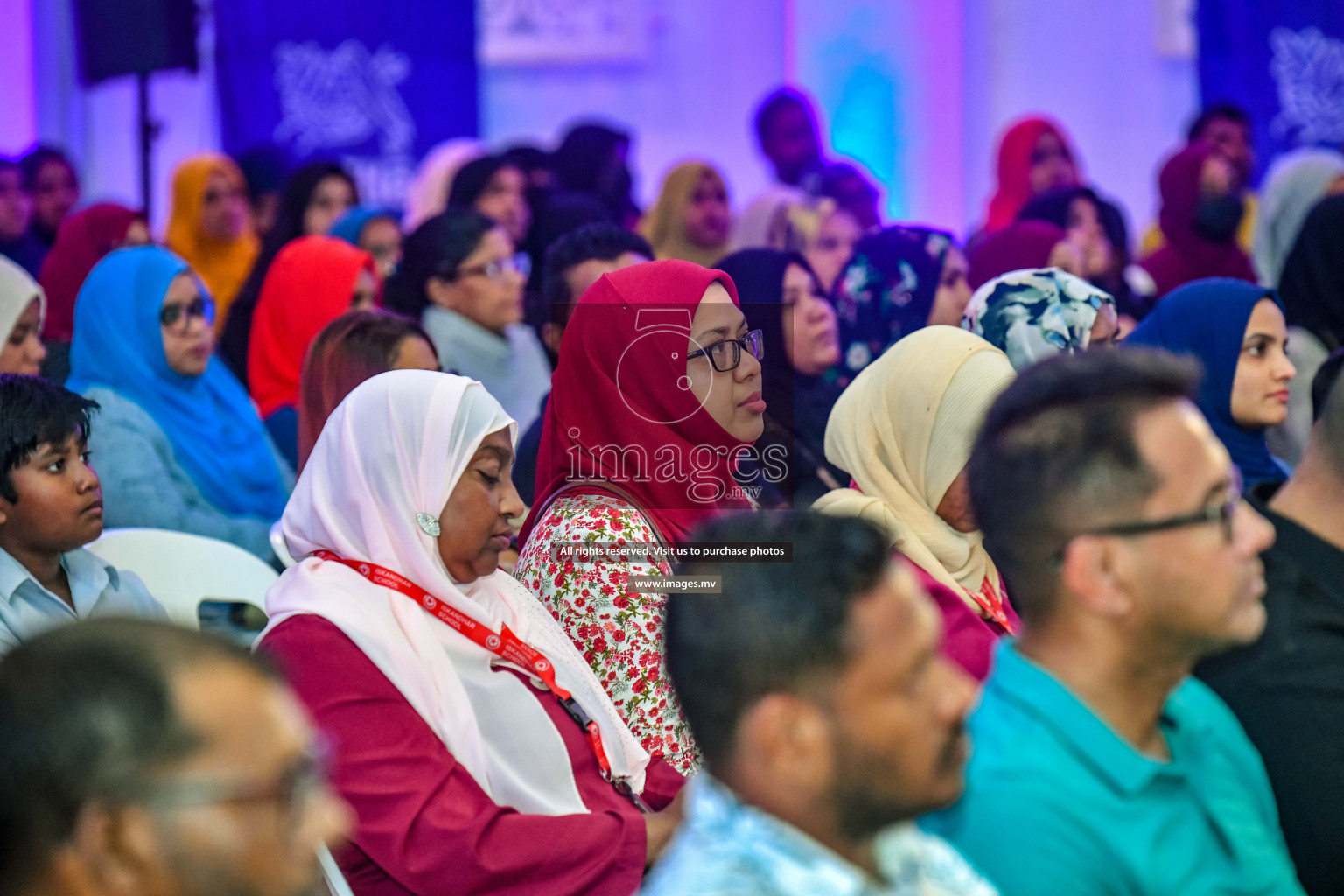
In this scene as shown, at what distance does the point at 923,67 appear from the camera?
767 cm

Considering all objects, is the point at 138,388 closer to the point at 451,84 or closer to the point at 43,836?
the point at 43,836

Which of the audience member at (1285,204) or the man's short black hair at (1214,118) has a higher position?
the man's short black hair at (1214,118)

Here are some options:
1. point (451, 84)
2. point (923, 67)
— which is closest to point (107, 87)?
point (451, 84)

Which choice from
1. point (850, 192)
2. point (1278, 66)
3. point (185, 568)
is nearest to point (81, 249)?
point (185, 568)

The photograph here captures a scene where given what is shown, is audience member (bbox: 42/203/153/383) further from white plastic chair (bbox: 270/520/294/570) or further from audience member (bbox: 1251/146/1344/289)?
audience member (bbox: 1251/146/1344/289)

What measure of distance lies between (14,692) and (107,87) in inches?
306

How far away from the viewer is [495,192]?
5406 millimetres

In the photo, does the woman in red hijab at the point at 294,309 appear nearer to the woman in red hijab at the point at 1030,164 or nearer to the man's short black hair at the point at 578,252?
the man's short black hair at the point at 578,252

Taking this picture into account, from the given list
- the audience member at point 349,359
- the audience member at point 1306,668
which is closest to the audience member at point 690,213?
the audience member at point 349,359

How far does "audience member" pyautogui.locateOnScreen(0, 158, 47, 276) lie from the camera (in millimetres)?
5801

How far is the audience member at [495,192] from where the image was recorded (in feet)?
17.7

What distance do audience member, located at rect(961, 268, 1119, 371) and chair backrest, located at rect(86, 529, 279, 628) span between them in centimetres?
167

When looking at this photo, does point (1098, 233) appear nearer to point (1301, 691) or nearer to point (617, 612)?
point (617, 612)

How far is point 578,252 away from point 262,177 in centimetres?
349
